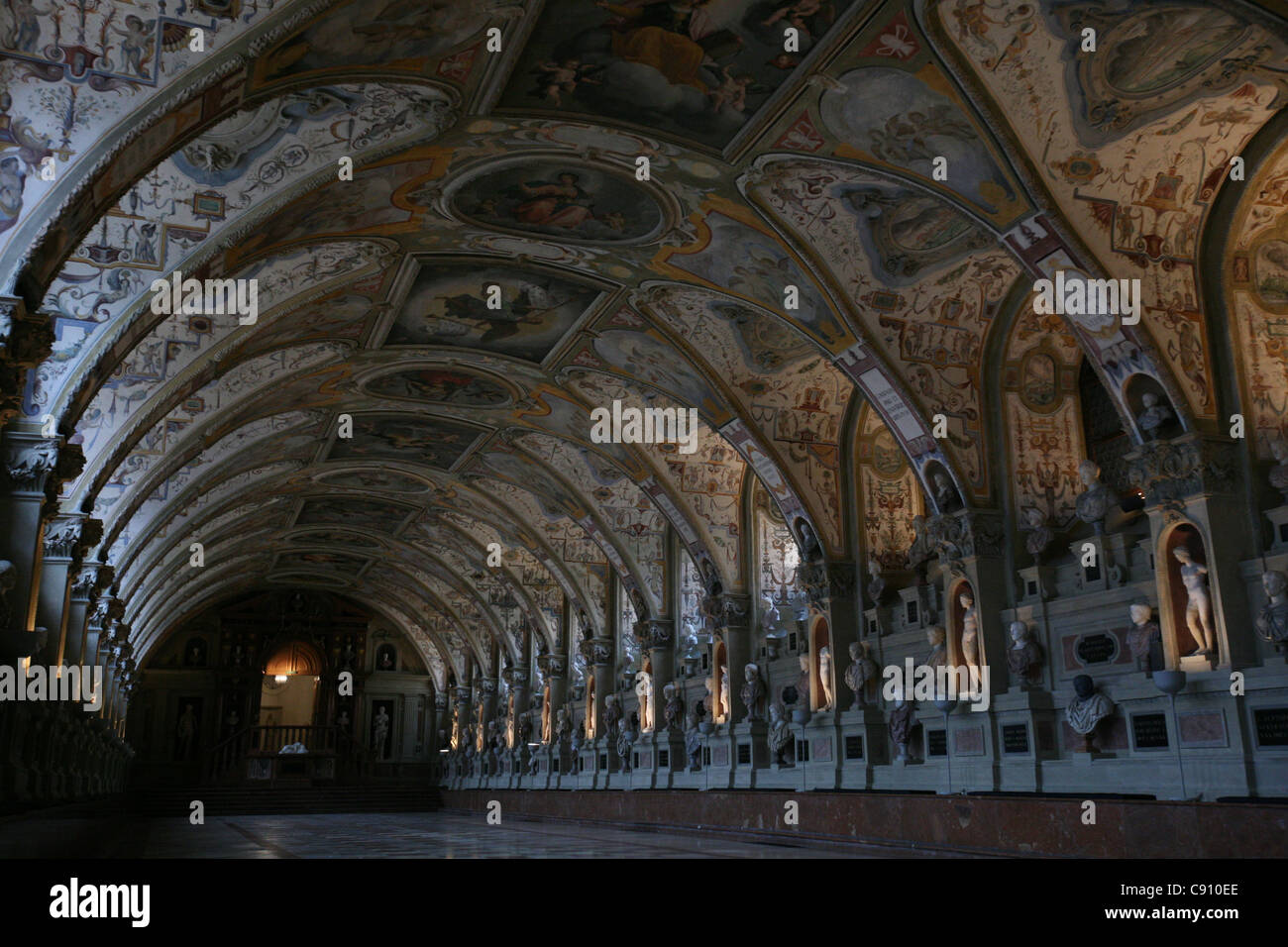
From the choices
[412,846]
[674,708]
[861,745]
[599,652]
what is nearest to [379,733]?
[599,652]

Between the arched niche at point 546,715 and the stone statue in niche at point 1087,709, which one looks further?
the arched niche at point 546,715

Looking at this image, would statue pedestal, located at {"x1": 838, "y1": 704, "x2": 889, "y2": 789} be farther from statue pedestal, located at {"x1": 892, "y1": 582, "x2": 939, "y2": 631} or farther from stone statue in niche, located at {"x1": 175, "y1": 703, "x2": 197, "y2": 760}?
stone statue in niche, located at {"x1": 175, "y1": 703, "x2": 197, "y2": 760}

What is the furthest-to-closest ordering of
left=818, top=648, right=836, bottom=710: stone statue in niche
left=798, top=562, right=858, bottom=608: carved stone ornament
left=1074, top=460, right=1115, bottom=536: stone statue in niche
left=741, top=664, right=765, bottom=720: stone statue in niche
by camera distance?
left=741, top=664, right=765, bottom=720: stone statue in niche, left=798, top=562, right=858, bottom=608: carved stone ornament, left=818, top=648, right=836, bottom=710: stone statue in niche, left=1074, top=460, right=1115, bottom=536: stone statue in niche

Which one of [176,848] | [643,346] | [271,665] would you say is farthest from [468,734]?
[176,848]

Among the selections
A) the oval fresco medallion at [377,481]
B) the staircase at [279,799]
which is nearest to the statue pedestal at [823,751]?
the oval fresco medallion at [377,481]

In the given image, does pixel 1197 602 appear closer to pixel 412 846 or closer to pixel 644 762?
pixel 412 846

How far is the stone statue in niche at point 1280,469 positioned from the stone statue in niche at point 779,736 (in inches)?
378

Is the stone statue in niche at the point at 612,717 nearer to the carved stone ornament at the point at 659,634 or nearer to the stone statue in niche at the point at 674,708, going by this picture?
the carved stone ornament at the point at 659,634

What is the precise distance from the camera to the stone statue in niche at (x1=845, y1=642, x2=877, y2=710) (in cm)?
1722

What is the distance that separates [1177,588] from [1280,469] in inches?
64.8

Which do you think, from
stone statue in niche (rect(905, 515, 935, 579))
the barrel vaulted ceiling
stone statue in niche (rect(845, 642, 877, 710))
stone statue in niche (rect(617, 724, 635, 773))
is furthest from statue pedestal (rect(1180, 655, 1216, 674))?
stone statue in niche (rect(617, 724, 635, 773))

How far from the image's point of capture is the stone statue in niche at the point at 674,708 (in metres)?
23.8

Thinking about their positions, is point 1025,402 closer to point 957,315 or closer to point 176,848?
point 957,315

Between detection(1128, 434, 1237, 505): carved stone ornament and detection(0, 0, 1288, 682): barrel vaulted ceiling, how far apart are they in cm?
37
